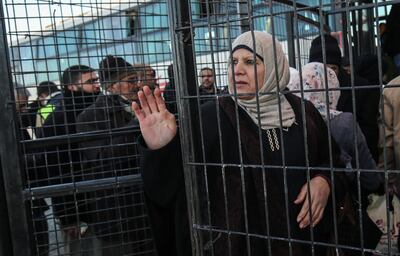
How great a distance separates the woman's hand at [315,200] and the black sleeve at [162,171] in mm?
463

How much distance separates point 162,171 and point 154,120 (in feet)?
0.66

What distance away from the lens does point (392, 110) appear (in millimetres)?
2521

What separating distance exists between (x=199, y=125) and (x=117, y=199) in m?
1.81

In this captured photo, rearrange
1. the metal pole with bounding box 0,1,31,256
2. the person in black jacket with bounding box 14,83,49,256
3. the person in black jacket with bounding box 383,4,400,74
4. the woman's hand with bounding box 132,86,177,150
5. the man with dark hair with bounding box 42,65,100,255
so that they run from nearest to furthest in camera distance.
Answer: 1. the woman's hand with bounding box 132,86,177,150
2. the metal pole with bounding box 0,1,31,256
3. the person in black jacket with bounding box 14,83,49,256
4. the man with dark hair with bounding box 42,65,100,255
5. the person in black jacket with bounding box 383,4,400,74

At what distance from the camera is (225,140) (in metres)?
1.75

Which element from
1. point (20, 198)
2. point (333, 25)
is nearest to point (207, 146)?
point (20, 198)

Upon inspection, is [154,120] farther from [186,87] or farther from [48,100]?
[48,100]

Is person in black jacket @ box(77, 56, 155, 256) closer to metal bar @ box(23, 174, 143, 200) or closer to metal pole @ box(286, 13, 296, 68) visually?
metal bar @ box(23, 174, 143, 200)

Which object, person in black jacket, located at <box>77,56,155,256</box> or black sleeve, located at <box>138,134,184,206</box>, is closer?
black sleeve, located at <box>138,134,184,206</box>

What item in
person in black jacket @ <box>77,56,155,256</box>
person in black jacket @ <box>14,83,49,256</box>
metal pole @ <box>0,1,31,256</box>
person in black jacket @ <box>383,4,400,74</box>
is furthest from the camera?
person in black jacket @ <box>383,4,400,74</box>

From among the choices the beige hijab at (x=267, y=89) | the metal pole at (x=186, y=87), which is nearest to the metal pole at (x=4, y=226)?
the metal pole at (x=186, y=87)

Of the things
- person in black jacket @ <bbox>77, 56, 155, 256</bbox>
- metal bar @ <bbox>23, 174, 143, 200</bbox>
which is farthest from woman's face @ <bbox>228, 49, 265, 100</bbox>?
person in black jacket @ <bbox>77, 56, 155, 256</bbox>

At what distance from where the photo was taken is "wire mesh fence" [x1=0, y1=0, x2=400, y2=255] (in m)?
1.46

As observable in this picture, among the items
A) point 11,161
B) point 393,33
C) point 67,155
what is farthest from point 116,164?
point 393,33
